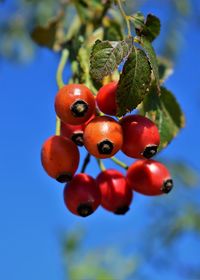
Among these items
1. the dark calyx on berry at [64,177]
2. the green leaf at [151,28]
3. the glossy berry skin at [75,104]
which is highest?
the green leaf at [151,28]

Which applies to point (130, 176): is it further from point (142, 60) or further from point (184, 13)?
point (184, 13)

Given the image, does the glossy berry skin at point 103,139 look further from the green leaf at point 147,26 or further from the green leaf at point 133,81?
the green leaf at point 147,26

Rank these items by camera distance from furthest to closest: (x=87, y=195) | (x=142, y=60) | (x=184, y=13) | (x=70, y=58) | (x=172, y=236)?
(x=172, y=236) → (x=184, y=13) → (x=70, y=58) → (x=87, y=195) → (x=142, y=60)

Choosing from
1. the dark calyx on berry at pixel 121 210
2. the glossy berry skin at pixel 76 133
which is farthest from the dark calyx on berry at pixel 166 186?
the glossy berry skin at pixel 76 133

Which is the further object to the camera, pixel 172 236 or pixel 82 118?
pixel 172 236

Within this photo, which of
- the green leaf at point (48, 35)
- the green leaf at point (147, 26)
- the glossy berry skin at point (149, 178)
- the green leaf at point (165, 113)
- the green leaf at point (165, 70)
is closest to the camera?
the green leaf at point (147, 26)

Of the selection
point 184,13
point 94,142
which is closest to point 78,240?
point 184,13

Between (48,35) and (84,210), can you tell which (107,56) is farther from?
(48,35)
